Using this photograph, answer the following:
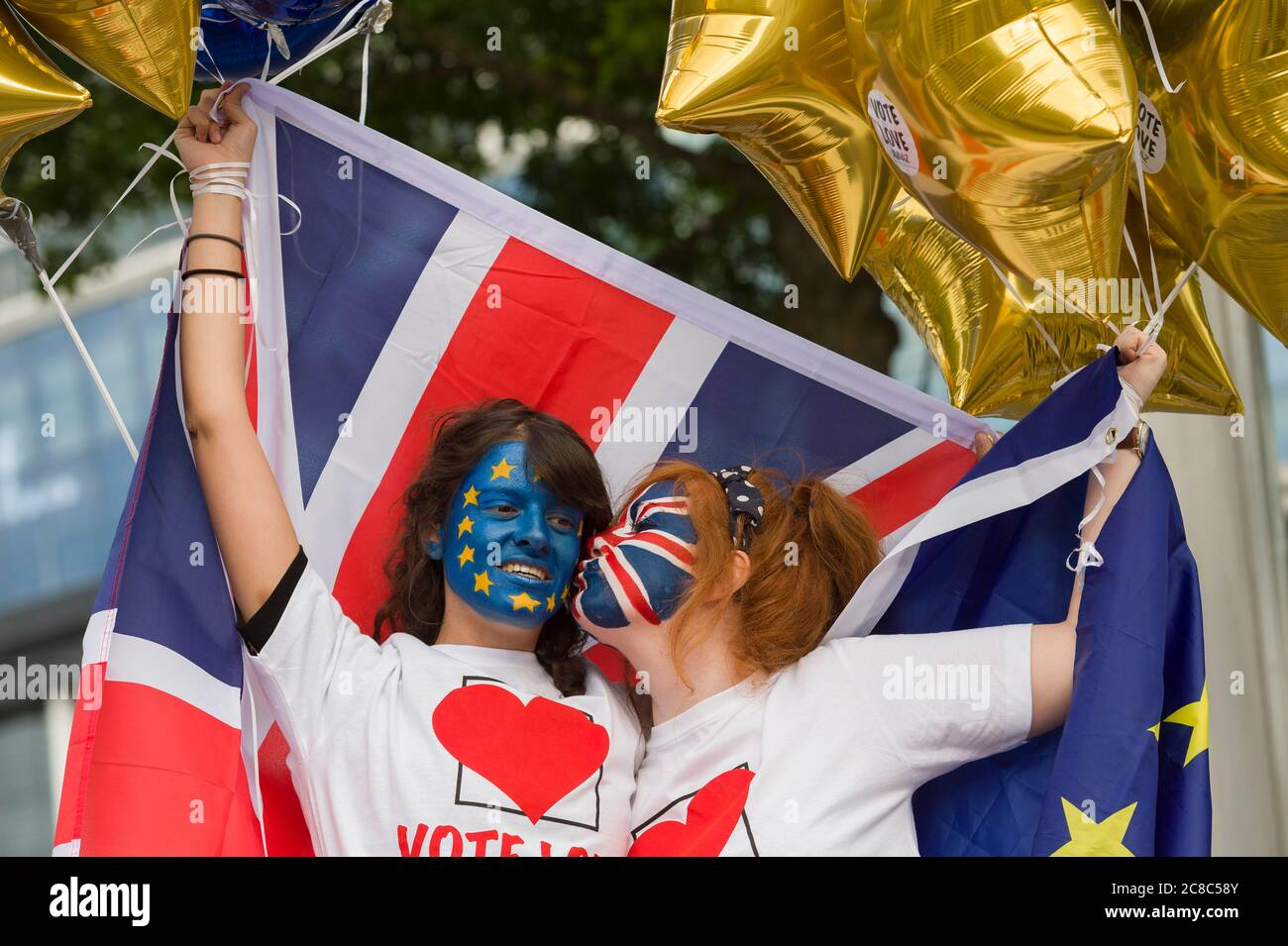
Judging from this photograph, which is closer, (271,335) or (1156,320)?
(1156,320)

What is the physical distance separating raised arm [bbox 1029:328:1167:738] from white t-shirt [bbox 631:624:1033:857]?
25 millimetres

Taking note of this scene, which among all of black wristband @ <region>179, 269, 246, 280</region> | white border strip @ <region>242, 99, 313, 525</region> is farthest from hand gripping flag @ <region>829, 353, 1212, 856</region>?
black wristband @ <region>179, 269, 246, 280</region>

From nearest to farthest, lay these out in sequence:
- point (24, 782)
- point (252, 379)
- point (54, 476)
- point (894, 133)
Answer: point (894, 133)
point (252, 379)
point (54, 476)
point (24, 782)

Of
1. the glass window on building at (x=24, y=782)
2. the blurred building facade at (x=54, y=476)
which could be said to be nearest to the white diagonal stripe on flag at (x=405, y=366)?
the blurred building facade at (x=54, y=476)

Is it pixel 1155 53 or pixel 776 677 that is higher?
pixel 1155 53

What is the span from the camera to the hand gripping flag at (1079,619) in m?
2.77

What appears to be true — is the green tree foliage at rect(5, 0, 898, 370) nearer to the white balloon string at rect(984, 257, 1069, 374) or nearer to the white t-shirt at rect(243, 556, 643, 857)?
the white balloon string at rect(984, 257, 1069, 374)

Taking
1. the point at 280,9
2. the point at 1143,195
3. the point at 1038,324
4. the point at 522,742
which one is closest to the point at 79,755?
the point at 522,742

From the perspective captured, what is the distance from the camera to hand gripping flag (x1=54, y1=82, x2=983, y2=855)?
2.93m

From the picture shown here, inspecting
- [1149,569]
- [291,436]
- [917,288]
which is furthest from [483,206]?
[1149,569]

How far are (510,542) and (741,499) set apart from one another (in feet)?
1.39

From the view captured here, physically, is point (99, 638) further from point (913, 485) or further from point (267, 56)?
point (913, 485)

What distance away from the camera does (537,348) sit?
3396mm

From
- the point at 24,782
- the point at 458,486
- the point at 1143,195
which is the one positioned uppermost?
the point at 24,782
